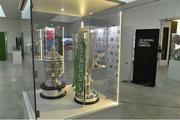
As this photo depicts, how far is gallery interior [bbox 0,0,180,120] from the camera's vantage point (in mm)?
2162

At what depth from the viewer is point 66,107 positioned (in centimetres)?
220

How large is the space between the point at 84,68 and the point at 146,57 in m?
3.40

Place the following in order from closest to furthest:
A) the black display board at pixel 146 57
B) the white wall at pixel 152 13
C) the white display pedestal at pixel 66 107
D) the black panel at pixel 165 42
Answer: the white display pedestal at pixel 66 107
the black display board at pixel 146 57
the white wall at pixel 152 13
the black panel at pixel 165 42

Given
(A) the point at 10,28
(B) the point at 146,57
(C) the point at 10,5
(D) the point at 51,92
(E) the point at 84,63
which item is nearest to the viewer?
(E) the point at 84,63

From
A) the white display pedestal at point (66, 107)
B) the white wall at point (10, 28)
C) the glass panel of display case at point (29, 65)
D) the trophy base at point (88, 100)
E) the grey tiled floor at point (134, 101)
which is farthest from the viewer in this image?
the white wall at point (10, 28)

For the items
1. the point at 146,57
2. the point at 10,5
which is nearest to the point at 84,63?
the point at 146,57

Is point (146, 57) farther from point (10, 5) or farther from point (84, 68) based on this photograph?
point (10, 5)

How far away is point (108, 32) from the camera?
4477 millimetres

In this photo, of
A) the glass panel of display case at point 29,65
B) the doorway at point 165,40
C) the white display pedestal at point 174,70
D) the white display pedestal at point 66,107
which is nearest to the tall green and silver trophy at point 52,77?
the white display pedestal at point 66,107

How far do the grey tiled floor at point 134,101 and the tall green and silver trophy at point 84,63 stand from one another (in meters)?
0.32

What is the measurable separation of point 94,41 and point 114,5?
0.64 m

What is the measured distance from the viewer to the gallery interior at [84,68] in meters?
2.16

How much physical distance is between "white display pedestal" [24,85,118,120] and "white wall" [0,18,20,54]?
1352 cm

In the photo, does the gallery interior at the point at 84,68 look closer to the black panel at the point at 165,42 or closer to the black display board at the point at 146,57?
the black display board at the point at 146,57
